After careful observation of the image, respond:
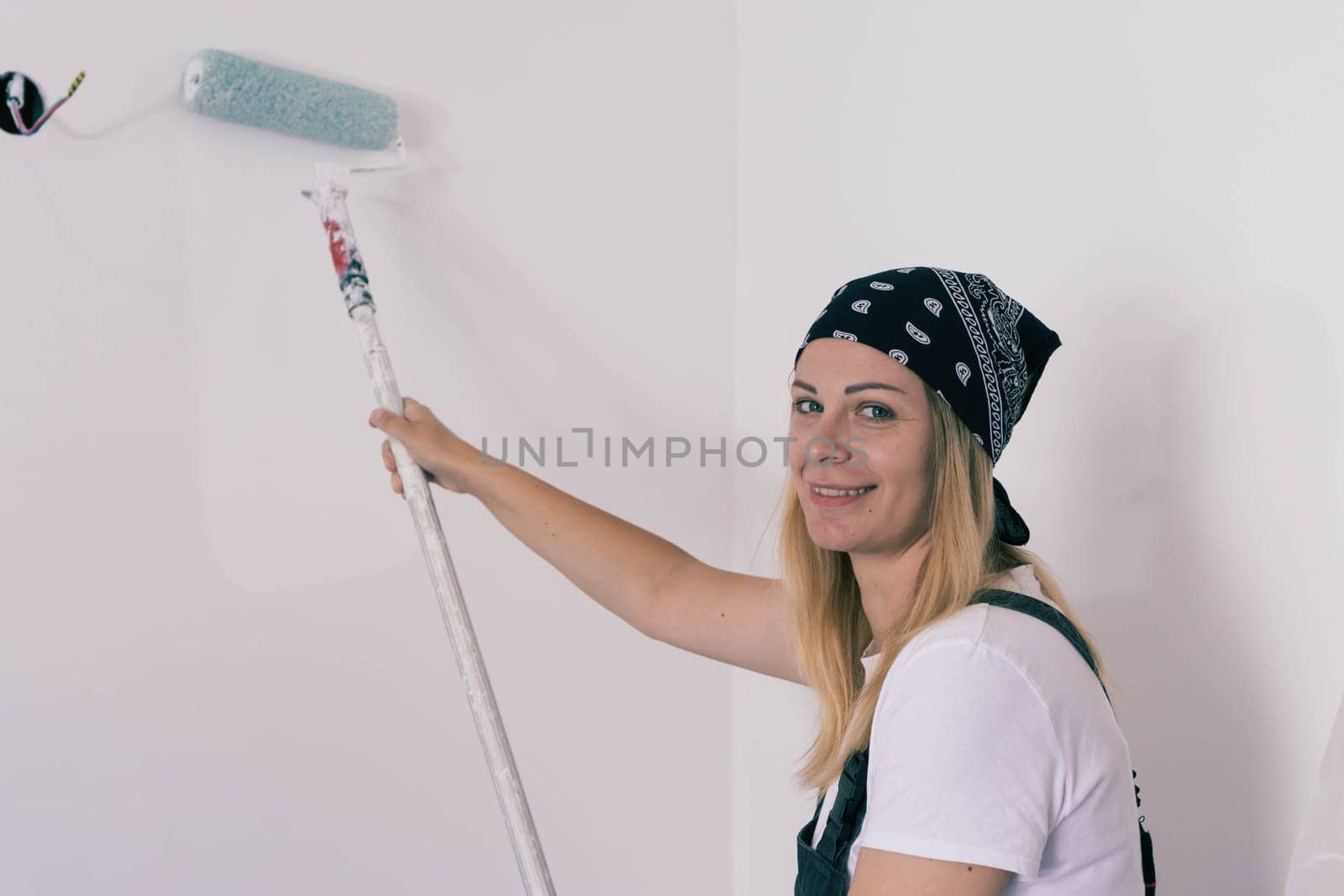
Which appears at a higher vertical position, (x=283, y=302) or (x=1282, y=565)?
(x=283, y=302)

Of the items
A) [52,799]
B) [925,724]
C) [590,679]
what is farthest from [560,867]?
[925,724]

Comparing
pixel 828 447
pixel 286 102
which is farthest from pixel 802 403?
pixel 286 102

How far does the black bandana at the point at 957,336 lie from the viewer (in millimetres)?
951

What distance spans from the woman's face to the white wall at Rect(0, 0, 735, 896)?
1.57 feet

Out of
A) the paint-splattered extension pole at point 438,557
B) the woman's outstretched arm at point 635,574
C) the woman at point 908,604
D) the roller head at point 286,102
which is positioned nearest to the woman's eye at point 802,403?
the woman at point 908,604

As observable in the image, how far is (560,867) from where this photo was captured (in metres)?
1.43

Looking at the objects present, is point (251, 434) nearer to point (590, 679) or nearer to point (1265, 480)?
point (590, 679)

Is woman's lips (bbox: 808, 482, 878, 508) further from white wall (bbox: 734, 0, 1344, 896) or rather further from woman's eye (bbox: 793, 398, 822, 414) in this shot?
white wall (bbox: 734, 0, 1344, 896)

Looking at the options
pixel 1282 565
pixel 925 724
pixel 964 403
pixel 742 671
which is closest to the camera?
pixel 925 724

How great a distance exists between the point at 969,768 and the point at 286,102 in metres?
0.88

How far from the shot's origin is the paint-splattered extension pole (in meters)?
1.01

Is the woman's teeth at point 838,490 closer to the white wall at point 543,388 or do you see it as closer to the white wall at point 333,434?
the white wall at point 543,388

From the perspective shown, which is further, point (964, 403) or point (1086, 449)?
point (1086, 449)

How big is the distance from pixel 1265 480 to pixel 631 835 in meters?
0.90
